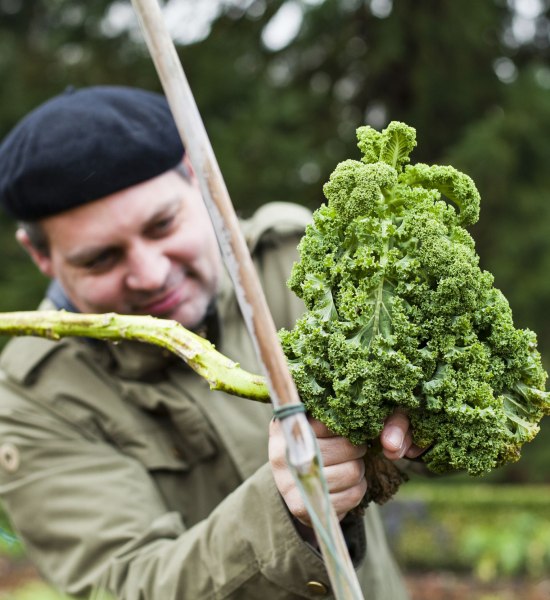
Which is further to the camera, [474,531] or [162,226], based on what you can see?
[474,531]

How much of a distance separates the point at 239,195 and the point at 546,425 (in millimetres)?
4753

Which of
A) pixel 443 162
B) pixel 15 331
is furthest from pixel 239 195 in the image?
pixel 15 331

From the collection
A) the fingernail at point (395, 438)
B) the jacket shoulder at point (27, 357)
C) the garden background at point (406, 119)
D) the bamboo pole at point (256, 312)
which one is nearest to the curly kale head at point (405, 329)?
the fingernail at point (395, 438)

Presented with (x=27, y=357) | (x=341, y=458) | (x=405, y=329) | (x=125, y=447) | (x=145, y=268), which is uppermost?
(x=145, y=268)

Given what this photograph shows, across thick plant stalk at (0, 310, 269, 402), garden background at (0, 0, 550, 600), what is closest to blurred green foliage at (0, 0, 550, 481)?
garden background at (0, 0, 550, 600)

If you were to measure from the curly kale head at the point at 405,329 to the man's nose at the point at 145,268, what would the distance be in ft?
3.41

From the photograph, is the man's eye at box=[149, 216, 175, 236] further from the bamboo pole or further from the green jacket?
the bamboo pole

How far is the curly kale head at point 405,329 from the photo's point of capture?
5.35ft

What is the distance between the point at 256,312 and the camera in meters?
1.40

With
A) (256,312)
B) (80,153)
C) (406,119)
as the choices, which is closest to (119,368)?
(80,153)

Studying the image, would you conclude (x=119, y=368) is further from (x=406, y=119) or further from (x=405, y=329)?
(x=406, y=119)

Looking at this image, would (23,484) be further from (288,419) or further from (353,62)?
(353,62)

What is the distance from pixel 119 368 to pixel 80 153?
0.81 meters

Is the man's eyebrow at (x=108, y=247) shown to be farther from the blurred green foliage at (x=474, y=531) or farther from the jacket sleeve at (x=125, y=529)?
the blurred green foliage at (x=474, y=531)
